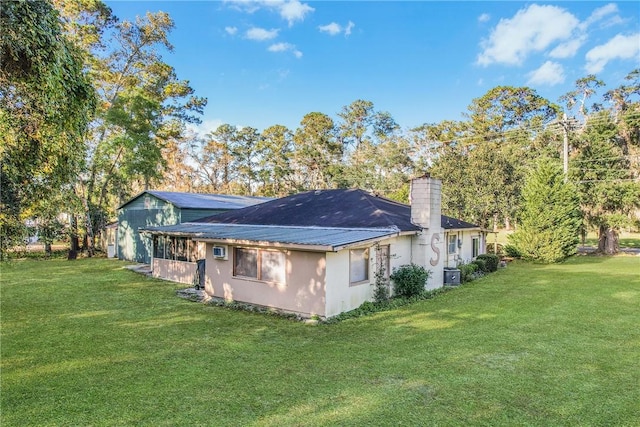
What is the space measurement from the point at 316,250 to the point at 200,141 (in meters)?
40.5

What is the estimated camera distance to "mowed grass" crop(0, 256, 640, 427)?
4.59 metres

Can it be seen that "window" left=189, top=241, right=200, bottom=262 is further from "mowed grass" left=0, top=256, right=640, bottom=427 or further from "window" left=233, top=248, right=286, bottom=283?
"window" left=233, top=248, right=286, bottom=283

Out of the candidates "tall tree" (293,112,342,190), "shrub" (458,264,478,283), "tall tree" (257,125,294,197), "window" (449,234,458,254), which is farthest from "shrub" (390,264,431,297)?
"tall tree" (257,125,294,197)

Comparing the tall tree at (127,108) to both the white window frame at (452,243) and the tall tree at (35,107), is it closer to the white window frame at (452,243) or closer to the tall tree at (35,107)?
the tall tree at (35,107)

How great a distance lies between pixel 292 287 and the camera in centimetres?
944

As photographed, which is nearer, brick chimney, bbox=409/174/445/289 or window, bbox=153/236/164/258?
brick chimney, bbox=409/174/445/289

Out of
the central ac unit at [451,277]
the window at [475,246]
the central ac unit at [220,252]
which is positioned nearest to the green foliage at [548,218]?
the window at [475,246]

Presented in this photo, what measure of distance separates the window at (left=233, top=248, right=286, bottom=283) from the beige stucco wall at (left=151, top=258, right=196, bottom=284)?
414 centimetres

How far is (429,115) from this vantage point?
138 ft

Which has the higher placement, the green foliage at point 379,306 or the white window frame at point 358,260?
the white window frame at point 358,260

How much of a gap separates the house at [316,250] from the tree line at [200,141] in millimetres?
4271

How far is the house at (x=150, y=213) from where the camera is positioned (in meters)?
19.3

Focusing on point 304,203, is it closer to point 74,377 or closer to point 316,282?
point 316,282

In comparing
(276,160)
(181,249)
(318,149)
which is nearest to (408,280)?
(181,249)
